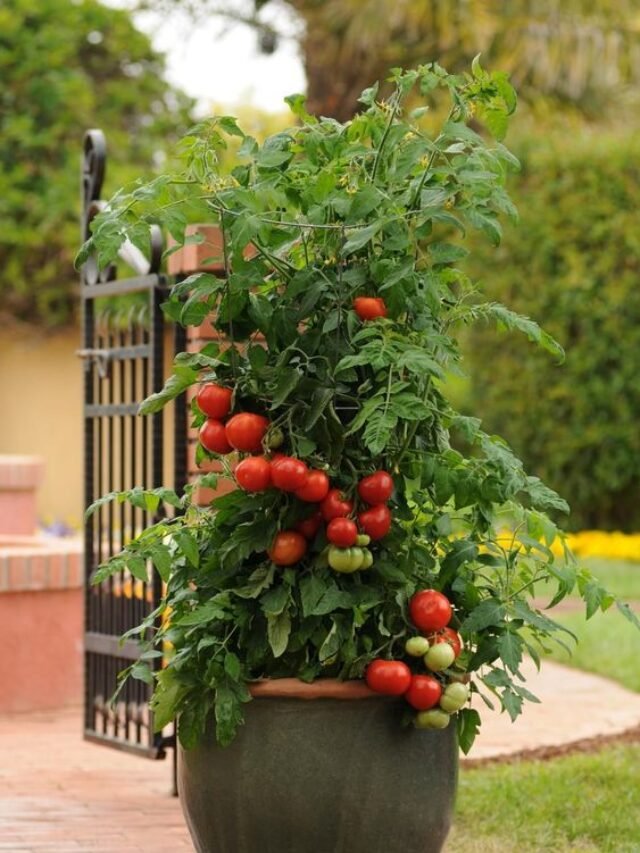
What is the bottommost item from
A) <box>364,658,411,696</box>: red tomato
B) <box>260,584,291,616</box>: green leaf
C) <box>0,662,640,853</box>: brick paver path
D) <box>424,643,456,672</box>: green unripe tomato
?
<box>0,662,640,853</box>: brick paver path

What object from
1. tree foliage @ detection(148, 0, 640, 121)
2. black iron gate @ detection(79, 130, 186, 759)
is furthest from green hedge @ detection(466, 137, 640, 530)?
black iron gate @ detection(79, 130, 186, 759)

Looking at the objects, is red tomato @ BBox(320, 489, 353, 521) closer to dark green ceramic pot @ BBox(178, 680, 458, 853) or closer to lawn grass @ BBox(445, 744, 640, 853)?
dark green ceramic pot @ BBox(178, 680, 458, 853)

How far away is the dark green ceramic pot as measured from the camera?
338 cm

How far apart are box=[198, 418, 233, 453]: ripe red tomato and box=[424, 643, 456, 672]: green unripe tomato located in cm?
63

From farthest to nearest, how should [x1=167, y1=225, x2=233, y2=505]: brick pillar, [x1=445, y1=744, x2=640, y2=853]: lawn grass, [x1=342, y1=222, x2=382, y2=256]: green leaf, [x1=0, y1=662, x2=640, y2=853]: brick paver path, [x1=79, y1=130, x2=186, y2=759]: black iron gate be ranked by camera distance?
[x1=79, y1=130, x2=186, y2=759]: black iron gate < [x1=167, y1=225, x2=233, y2=505]: brick pillar < [x1=0, y1=662, x2=640, y2=853]: brick paver path < [x1=445, y1=744, x2=640, y2=853]: lawn grass < [x1=342, y1=222, x2=382, y2=256]: green leaf

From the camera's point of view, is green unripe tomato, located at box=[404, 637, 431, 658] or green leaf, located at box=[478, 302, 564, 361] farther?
green leaf, located at box=[478, 302, 564, 361]

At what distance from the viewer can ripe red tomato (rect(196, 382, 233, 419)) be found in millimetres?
3477

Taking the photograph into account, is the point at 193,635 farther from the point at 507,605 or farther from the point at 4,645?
the point at 4,645

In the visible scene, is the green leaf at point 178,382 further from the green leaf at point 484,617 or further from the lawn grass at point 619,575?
the lawn grass at point 619,575

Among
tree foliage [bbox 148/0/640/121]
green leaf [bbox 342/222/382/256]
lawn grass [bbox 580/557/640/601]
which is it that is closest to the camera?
green leaf [bbox 342/222/382/256]

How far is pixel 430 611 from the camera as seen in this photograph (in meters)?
3.40

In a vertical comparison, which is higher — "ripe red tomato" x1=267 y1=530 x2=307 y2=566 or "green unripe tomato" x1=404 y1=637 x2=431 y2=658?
"ripe red tomato" x1=267 y1=530 x2=307 y2=566

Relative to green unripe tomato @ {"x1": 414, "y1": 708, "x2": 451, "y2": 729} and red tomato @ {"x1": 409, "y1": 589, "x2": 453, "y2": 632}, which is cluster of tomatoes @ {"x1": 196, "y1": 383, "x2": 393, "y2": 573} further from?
green unripe tomato @ {"x1": 414, "y1": 708, "x2": 451, "y2": 729}

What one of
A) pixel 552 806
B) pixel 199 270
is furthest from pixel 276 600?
pixel 199 270
